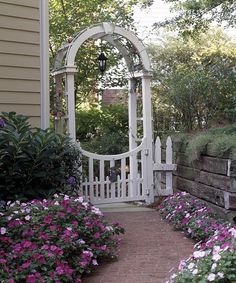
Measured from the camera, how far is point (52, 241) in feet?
12.9

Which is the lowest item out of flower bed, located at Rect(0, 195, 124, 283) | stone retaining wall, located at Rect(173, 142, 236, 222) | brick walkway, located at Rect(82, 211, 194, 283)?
brick walkway, located at Rect(82, 211, 194, 283)

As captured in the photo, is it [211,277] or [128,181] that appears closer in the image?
[211,277]

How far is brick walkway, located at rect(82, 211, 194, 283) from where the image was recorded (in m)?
3.79

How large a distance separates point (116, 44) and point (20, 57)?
2.08 meters

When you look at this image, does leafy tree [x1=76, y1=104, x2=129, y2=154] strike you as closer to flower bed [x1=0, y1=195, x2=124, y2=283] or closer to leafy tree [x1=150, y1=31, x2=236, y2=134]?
leafy tree [x1=150, y1=31, x2=236, y2=134]

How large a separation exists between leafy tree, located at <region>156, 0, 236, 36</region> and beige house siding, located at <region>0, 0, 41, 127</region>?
3.81 meters

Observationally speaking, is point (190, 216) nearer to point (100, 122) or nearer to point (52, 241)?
point (52, 241)

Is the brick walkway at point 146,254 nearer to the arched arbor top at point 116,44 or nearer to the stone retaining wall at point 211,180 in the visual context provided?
the stone retaining wall at point 211,180

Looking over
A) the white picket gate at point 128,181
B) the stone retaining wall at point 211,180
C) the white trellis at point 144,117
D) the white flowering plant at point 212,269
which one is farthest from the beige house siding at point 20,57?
the white flowering plant at point 212,269

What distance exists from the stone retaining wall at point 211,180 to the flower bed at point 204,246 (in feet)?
0.56

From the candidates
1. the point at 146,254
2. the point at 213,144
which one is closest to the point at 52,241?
the point at 146,254

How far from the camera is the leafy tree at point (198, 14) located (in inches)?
345

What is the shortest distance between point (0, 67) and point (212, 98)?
366 cm

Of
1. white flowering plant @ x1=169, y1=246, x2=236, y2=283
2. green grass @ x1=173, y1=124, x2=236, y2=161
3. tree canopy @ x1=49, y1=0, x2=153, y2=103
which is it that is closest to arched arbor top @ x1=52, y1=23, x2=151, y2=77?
green grass @ x1=173, y1=124, x2=236, y2=161
